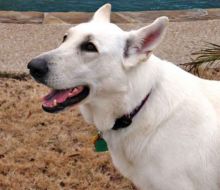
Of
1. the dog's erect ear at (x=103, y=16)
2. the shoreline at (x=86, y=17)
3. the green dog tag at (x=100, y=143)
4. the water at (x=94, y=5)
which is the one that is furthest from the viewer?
the water at (x=94, y=5)

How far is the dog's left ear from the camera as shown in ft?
9.66

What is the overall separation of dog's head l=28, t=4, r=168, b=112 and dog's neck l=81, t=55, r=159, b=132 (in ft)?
0.12

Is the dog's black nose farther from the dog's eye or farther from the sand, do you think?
the sand

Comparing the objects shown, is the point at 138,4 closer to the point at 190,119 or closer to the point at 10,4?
the point at 10,4

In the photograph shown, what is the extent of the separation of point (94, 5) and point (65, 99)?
650cm

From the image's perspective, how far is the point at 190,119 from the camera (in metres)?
3.08

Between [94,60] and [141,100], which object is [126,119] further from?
[94,60]

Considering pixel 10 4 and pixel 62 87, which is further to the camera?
pixel 10 4

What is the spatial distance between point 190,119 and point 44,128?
2042 millimetres

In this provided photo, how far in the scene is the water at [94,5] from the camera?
918 centimetres

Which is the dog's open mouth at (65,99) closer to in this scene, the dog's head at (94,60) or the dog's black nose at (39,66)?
the dog's head at (94,60)

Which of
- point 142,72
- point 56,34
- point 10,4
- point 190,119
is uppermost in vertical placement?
point 142,72

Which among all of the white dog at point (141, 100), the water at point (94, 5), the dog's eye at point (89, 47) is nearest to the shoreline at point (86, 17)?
the water at point (94, 5)

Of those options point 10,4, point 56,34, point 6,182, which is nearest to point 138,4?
point 10,4
